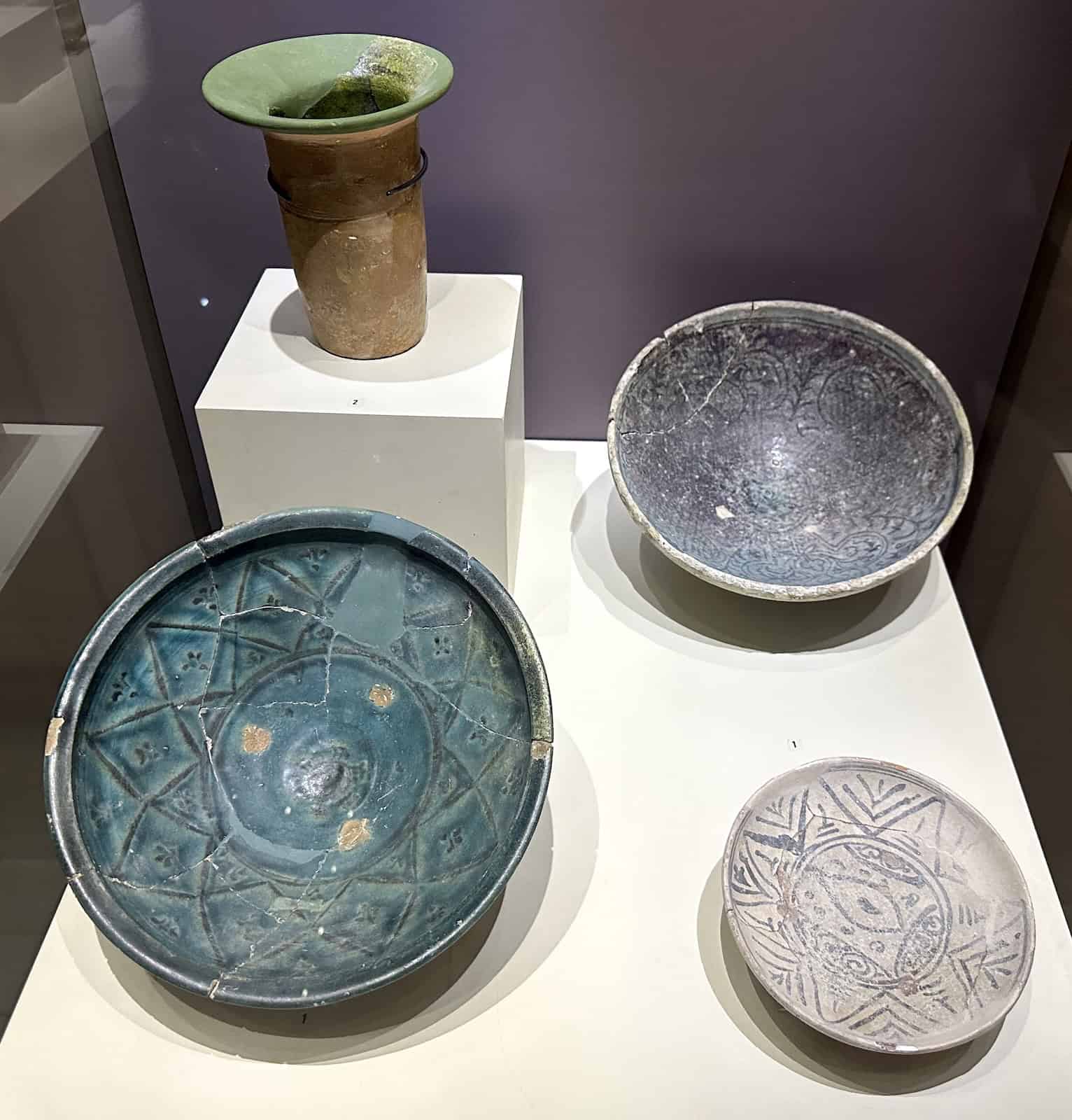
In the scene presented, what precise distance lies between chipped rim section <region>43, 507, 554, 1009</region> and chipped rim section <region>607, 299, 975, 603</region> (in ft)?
0.95

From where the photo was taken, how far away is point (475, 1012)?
3.71ft

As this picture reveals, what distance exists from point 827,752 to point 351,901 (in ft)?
1.98

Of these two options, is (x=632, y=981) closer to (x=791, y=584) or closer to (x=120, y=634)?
(x=791, y=584)

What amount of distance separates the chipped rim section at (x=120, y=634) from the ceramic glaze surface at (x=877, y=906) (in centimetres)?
26

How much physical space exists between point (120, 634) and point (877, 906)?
0.88 meters

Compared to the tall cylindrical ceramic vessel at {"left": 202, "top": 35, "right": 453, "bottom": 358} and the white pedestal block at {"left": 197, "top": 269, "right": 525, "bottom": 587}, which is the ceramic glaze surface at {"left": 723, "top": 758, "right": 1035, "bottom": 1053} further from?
the tall cylindrical ceramic vessel at {"left": 202, "top": 35, "right": 453, "bottom": 358}

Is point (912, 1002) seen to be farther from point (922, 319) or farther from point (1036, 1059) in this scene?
point (922, 319)

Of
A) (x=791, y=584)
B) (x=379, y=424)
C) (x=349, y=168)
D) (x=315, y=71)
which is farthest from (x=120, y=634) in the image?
(x=791, y=584)

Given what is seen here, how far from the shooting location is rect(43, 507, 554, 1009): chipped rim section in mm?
999

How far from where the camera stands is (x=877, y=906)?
3.99ft

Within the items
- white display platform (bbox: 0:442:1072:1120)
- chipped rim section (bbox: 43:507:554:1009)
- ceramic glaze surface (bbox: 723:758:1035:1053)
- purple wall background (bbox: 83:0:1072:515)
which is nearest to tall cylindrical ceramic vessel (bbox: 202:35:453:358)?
purple wall background (bbox: 83:0:1072:515)

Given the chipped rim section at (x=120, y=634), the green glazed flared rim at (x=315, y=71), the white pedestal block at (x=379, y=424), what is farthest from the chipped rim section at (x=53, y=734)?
the green glazed flared rim at (x=315, y=71)

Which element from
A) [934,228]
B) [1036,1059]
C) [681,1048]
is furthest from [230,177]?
[1036,1059]

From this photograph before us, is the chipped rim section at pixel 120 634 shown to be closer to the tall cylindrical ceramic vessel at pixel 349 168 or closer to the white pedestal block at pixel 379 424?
the white pedestal block at pixel 379 424
